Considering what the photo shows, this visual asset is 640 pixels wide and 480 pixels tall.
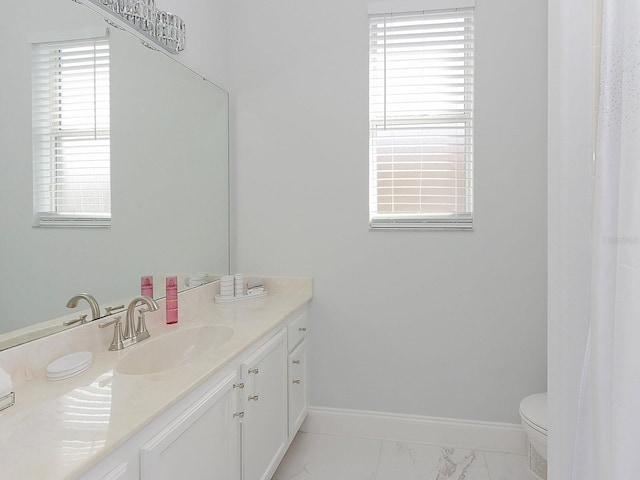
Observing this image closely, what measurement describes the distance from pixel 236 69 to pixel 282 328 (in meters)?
1.58

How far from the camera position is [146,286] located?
182cm

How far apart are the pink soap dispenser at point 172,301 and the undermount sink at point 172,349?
0.13 metres

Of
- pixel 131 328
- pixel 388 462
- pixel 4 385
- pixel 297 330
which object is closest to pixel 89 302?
pixel 131 328

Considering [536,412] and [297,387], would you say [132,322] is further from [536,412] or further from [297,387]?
[536,412]

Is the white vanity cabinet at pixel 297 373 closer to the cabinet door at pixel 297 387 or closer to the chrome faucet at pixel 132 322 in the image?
the cabinet door at pixel 297 387

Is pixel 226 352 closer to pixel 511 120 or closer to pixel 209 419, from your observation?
pixel 209 419

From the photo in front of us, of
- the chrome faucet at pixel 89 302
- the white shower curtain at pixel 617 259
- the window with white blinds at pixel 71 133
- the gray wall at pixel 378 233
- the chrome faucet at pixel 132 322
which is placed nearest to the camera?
the white shower curtain at pixel 617 259

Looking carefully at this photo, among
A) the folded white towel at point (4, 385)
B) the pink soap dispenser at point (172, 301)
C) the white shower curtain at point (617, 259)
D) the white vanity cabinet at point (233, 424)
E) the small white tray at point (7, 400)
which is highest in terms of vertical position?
the white shower curtain at point (617, 259)

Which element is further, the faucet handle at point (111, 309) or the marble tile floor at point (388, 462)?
the marble tile floor at point (388, 462)

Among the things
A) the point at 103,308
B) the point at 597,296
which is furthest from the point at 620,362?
the point at 103,308

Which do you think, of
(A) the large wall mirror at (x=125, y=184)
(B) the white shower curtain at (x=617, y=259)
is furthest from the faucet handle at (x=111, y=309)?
(B) the white shower curtain at (x=617, y=259)

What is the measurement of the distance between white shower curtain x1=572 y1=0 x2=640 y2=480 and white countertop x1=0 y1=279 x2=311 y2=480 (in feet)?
2.93

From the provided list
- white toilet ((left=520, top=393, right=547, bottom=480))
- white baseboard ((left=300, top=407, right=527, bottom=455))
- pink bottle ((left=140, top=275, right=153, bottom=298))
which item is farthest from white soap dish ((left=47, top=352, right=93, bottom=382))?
white toilet ((left=520, top=393, right=547, bottom=480))

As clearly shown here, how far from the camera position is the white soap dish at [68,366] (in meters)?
1.21
